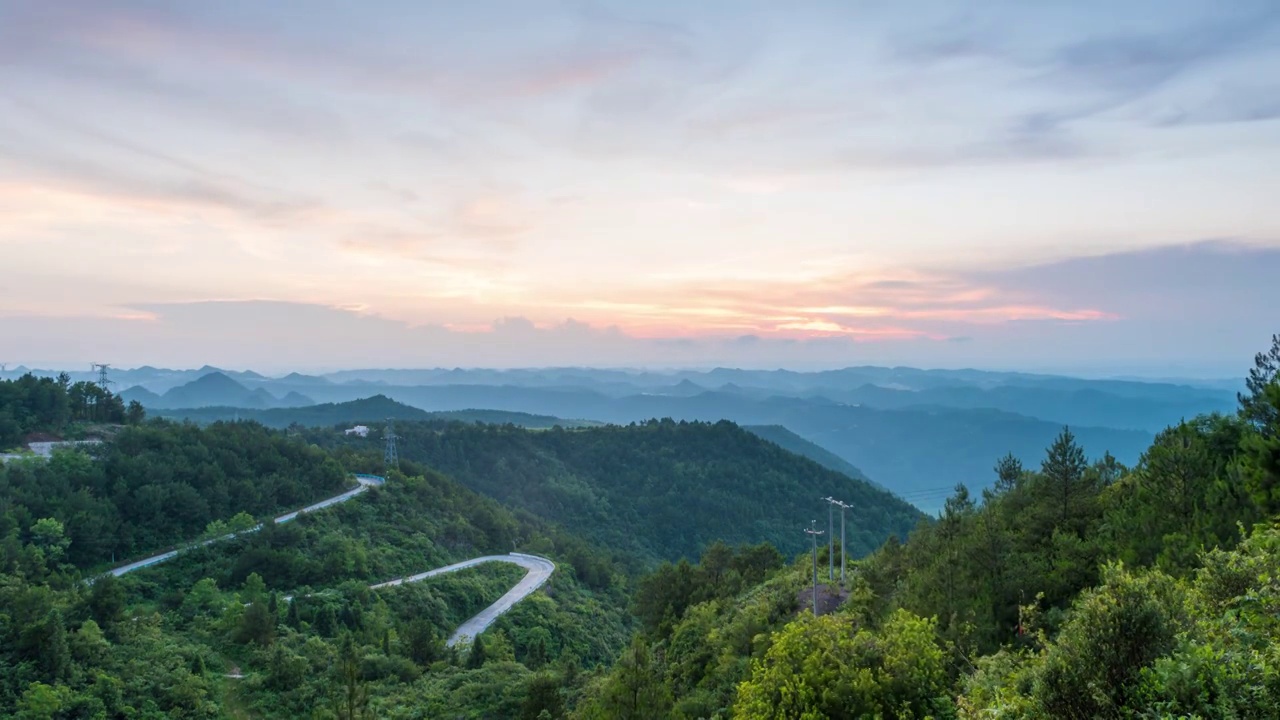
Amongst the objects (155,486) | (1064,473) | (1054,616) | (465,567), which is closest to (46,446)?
(155,486)

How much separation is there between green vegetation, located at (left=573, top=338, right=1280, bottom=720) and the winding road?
23748 mm

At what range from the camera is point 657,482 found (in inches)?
4786

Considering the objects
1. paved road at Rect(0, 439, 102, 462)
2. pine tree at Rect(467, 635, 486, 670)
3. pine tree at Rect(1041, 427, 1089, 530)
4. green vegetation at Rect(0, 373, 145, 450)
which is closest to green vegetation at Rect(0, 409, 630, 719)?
pine tree at Rect(467, 635, 486, 670)

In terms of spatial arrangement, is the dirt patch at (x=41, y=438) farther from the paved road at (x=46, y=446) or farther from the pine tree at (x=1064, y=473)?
the pine tree at (x=1064, y=473)

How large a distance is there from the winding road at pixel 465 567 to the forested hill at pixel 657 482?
34.8 m

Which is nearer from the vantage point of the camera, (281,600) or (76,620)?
(76,620)

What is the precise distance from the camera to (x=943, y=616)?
18.0 meters

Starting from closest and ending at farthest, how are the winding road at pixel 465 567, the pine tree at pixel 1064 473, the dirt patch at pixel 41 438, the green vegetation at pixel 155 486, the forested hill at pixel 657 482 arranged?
the pine tree at pixel 1064 473 < the green vegetation at pixel 155 486 < the winding road at pixel 465 567 < the dirt patch at pixel 41 438 < the forested hill at pixel 657 482

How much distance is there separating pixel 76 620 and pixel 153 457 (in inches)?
1080

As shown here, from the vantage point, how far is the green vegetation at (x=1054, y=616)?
7852 mm

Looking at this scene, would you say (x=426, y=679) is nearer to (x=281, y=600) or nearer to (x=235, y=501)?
(x=281, y=600)

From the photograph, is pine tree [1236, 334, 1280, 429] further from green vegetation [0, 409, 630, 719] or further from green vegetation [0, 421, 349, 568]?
green vegetation [0, 421, 349, 568]

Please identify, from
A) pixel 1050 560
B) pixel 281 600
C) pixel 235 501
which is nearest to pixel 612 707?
pixel 1050 560

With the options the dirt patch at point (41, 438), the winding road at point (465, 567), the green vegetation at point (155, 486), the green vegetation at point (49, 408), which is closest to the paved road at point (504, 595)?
the winding road at point (465, 567)
